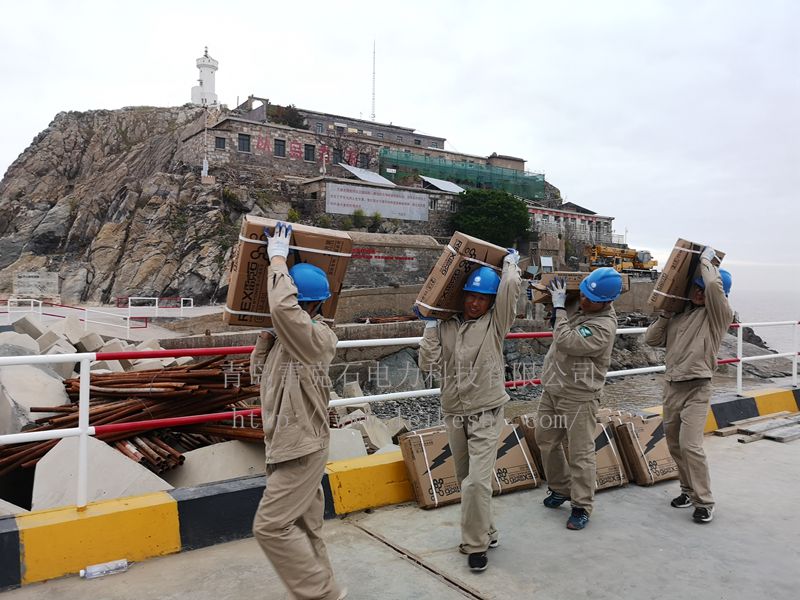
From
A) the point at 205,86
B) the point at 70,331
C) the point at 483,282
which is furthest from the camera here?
the point at 205,86

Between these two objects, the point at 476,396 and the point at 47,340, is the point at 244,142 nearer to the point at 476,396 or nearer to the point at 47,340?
the point at 47,340

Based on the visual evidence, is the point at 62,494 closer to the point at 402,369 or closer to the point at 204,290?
the point at 402,369

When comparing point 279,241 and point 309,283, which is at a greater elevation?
point 279,241

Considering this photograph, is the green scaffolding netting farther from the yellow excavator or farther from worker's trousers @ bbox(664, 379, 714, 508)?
worker's trousers @ bbox(664, 379, 714, 508)

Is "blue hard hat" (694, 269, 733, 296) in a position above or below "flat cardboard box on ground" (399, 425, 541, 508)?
above

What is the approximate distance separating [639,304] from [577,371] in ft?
113

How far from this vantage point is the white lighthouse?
60531mm

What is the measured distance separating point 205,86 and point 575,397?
66403mm

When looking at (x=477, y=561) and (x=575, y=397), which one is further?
(x=575, y=397)

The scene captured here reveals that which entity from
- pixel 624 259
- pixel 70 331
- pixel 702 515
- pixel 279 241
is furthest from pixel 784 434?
pixel 624 259

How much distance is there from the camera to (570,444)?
3.82 metres

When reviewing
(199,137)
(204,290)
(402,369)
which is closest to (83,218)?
(199,137)

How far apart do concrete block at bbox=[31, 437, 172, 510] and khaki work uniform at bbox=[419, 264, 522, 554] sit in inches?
76.0

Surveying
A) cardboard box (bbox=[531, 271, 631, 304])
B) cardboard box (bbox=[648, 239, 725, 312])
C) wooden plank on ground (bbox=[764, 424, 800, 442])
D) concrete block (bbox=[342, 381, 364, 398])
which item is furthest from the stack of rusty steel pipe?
concrete block (bbox=[342, 381, 364, 398])
